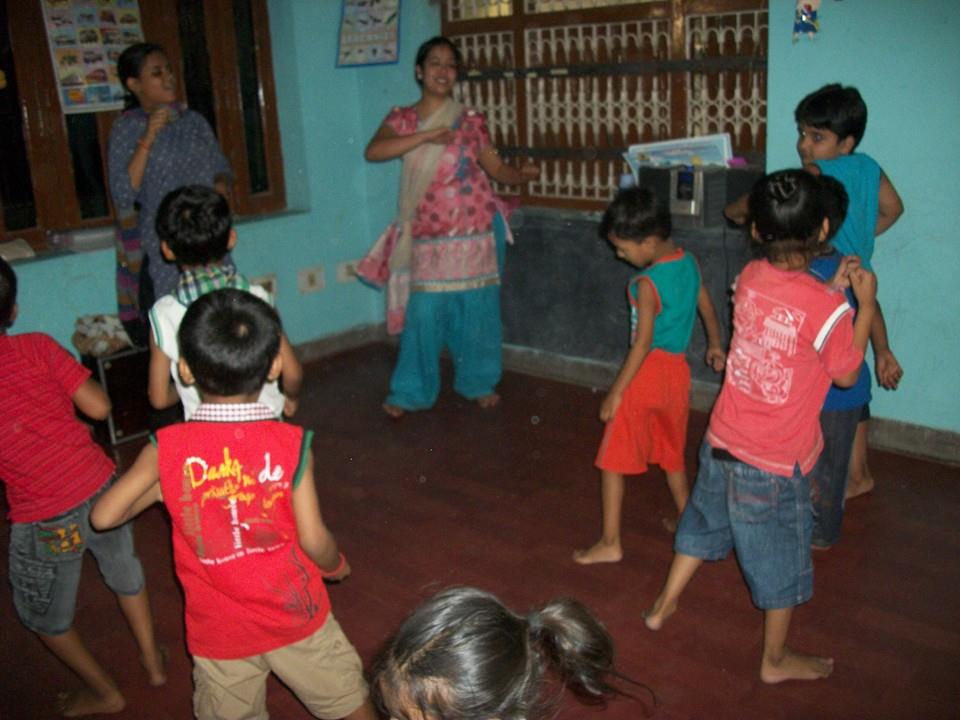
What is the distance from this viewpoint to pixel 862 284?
2064 mm

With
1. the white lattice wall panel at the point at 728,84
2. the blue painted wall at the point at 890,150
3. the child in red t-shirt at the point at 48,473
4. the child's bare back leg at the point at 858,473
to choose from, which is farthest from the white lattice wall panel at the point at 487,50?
the child in red t-shirt at the point at 48,473

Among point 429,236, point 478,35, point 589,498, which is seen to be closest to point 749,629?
point 589,498

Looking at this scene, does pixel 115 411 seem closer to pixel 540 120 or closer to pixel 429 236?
pixel 429 236

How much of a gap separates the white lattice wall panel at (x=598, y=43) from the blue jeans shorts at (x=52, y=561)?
9.25ft

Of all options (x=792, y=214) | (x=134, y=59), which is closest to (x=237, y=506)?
(x=792, y=214)

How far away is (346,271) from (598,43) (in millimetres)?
1870

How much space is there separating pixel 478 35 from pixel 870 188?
2.28m

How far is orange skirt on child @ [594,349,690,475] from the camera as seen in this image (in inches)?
104

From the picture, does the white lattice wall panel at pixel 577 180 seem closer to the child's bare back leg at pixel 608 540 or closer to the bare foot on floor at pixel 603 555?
the child's bare back leg at pixel 608 540

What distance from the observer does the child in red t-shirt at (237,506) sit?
156cm

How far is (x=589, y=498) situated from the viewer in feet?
10.8

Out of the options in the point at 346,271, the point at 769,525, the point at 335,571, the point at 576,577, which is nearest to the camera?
the point at 335,571

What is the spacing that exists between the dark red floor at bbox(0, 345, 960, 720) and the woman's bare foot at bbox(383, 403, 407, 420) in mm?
141

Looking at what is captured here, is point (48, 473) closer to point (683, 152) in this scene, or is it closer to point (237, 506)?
point (237, 506)
